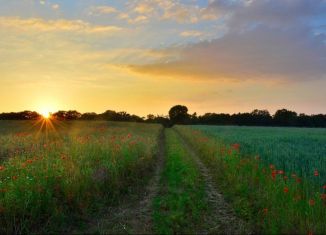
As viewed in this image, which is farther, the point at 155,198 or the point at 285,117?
the point at 285,117

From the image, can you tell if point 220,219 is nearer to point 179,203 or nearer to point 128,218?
point 179,203

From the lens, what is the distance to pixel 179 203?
434 inches

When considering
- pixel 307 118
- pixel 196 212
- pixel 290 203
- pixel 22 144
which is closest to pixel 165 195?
pixel 196 212

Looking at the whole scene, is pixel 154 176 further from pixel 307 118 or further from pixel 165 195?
pixel 307 118

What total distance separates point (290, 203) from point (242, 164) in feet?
20.8

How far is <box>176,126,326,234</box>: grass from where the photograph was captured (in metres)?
8.61

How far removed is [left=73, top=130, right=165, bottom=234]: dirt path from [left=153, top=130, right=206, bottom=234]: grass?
0.27 meters

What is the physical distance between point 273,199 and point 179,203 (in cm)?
285

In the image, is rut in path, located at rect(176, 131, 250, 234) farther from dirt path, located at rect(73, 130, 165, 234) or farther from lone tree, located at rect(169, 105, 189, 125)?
lone tree, located at rect(169, 105, 189, 125)

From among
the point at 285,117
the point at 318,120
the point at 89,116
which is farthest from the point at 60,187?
the point at 285,117

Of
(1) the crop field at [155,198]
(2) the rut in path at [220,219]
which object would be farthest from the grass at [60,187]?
(2) the rut in path at [220,219]

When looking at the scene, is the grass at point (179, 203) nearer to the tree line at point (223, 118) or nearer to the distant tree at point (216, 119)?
the tree line at point (223, 118)

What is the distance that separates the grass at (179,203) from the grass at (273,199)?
114 centimetres

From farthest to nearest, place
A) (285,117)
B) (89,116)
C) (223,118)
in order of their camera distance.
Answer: (223,118) < (285,117) < (89,116)
